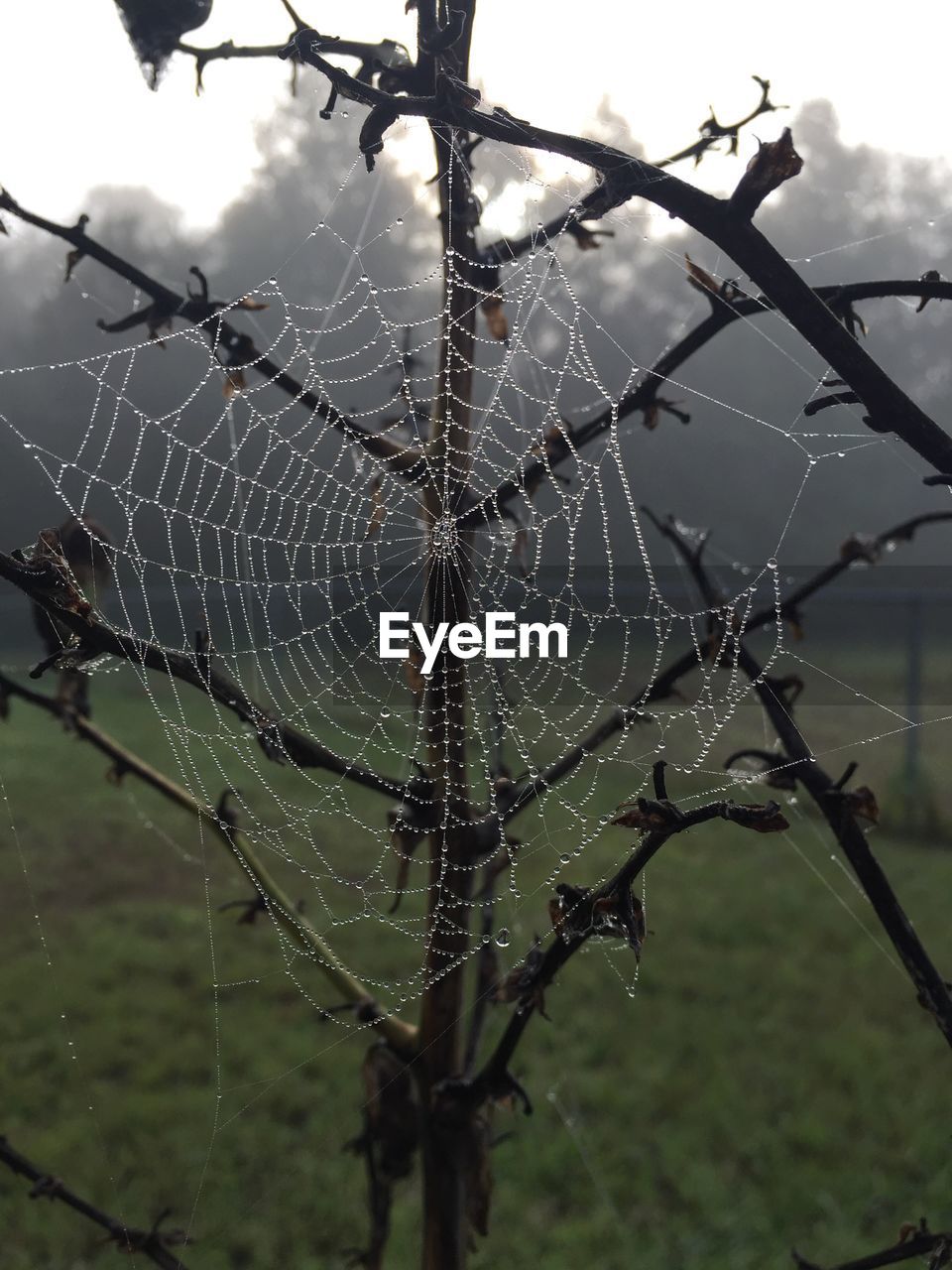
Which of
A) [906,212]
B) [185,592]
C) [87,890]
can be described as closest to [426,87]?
[87,890]

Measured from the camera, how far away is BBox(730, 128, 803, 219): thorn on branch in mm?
414

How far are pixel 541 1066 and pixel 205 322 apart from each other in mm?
1149

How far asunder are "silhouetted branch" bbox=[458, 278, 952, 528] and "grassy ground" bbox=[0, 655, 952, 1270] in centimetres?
29

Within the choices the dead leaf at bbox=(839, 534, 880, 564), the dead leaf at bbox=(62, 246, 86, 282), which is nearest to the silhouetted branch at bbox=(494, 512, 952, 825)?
the dead leaf at bbox=(839, 534, 880, 564)

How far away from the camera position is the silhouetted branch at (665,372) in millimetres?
478

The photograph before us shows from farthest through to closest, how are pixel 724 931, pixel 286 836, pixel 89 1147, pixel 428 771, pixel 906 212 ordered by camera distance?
pixel 906 212
pixel 286 836
pixel 724 931
pixel 89 1147
pixel 428 771

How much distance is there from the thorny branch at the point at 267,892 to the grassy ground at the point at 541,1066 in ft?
0.10

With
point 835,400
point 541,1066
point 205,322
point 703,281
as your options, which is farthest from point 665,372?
point 541,1066

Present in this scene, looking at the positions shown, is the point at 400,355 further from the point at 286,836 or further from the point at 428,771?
the point at 286,836

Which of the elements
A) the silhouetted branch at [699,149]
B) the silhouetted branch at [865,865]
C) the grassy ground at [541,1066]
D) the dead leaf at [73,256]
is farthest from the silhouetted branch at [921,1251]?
the dead leaf at [73,256]

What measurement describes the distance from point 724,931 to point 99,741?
4.19 feet

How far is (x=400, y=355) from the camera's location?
81 cm

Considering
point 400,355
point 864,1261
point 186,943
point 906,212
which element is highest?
point 906,212

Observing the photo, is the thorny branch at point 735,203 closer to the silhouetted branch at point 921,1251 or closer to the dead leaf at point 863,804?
the dead leaf at point 863,804
